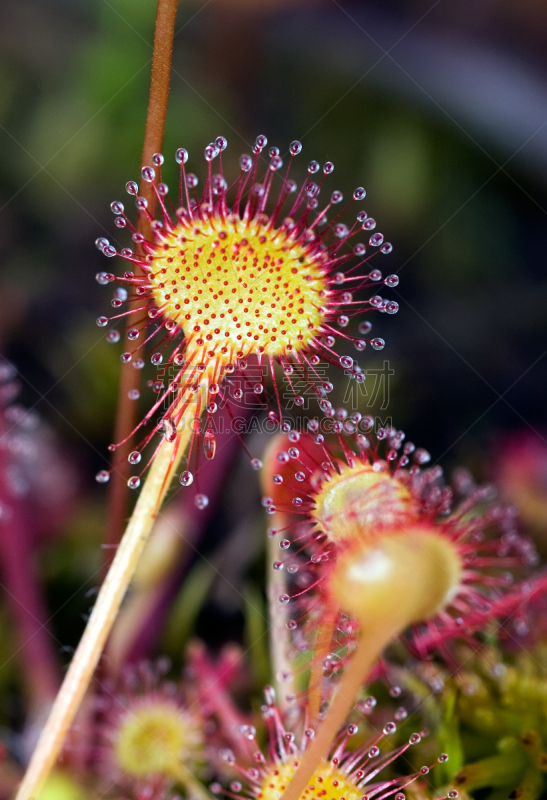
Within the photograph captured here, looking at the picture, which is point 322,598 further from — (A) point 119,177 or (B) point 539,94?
(A) point 119,177

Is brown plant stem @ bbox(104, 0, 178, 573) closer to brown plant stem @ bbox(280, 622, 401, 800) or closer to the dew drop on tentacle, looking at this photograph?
the dew drop on tentacle

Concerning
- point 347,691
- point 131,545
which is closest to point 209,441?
point 131,545

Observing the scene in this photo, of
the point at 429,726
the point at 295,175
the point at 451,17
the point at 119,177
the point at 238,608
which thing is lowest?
the point at 238,608

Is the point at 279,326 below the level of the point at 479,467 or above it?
below

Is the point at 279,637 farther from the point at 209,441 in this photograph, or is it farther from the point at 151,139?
the point at 151,139

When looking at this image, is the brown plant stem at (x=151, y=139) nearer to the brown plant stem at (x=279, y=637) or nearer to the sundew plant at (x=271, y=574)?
the sundew plant at (x=271, y=574)

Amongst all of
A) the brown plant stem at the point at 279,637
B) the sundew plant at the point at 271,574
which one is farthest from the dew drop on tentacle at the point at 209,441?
the brown plant stem at the point at 279,637

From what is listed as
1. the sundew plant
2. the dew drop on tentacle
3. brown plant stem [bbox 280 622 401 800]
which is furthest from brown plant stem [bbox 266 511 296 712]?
brown plant stem [bbox 280 622 401 800]

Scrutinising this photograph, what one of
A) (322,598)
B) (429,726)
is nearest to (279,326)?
(322,598)
